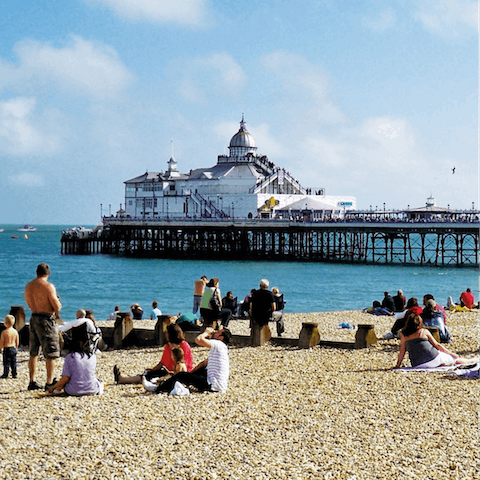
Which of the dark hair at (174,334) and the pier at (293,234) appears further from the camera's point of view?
the pier at (293,234)

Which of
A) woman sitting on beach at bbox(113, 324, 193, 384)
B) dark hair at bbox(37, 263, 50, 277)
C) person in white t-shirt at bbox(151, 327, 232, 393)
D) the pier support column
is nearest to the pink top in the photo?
woman sitting on beach at bbox(113, 324, 193, 384)

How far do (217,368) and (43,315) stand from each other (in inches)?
82.6

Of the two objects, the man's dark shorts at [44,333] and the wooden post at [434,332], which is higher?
the man's dark shorts at [44,333]

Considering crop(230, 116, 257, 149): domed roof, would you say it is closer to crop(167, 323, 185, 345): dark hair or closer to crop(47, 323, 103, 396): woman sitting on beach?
crop(167, 323, 185, 345): dark hair

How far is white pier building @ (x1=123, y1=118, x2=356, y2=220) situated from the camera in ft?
229

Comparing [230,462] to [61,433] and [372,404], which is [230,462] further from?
[372,404]

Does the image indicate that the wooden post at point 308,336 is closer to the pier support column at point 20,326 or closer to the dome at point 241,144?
the pier support column at point 20,326

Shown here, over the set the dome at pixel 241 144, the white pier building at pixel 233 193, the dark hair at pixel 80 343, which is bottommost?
the dark hair at pixel 80 343

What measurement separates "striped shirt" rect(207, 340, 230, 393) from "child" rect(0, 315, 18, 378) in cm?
283

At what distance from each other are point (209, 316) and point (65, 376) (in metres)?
4.69

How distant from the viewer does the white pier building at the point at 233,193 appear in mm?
69875

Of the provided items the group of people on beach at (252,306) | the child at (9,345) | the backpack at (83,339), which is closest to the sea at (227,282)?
the group of people on beach at (252,306)

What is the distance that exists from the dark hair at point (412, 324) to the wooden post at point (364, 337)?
198 cm

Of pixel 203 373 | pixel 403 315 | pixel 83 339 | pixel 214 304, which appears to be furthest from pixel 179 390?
pixel 403 315
